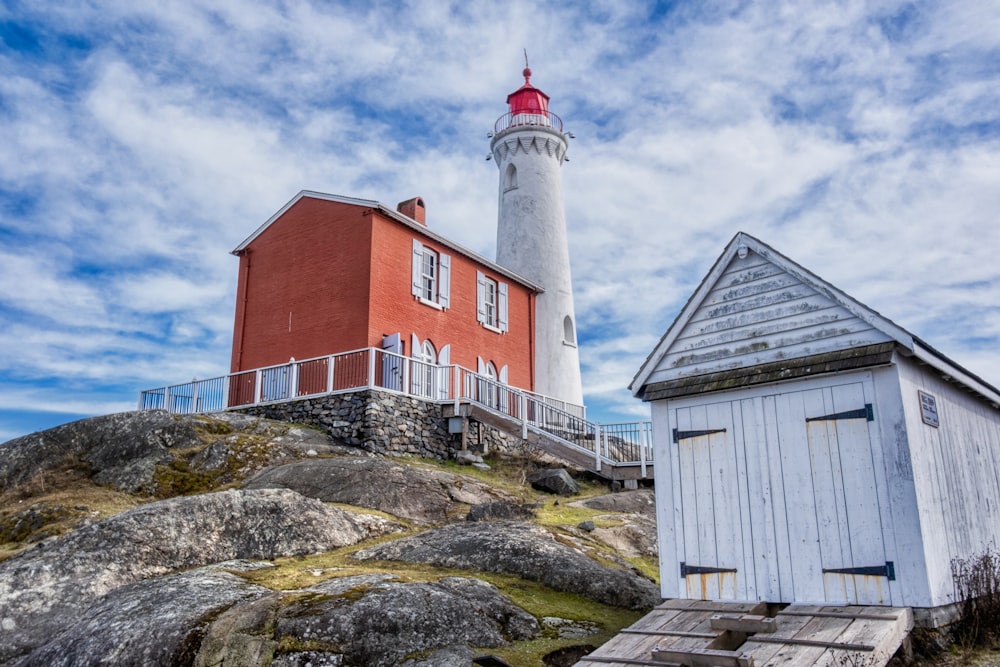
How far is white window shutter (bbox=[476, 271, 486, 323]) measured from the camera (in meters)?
27.7

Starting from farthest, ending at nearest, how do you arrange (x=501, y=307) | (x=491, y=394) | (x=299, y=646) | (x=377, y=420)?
(x=501, y=307), (x=491, y=394), (x=377, y=420), (x=299, y=646)

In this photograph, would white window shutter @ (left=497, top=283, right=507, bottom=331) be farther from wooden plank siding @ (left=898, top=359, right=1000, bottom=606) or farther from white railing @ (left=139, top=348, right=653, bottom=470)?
wooden plank siding @ (left=898, top=359, right=1000, bottom=606)

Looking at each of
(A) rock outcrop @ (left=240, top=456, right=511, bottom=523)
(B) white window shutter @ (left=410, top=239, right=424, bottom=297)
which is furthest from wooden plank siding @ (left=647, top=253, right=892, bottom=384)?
(B) white window shutter @ (left=410, top=239, right=424, bottom=297)

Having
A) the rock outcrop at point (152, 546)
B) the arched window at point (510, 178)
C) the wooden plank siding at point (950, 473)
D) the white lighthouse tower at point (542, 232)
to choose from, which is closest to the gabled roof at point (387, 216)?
the white lighthouse tower at point (542, 232)

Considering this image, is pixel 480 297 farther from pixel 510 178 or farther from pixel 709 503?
pixel 709 503

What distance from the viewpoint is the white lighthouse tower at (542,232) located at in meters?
31.2

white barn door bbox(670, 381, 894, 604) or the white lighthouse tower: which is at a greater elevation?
the white lighthouse tower

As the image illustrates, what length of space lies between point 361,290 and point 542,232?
10.9 meters

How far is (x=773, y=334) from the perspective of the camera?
943 centimetres

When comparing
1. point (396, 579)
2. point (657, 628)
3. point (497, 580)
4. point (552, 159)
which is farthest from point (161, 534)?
point (552, 159)

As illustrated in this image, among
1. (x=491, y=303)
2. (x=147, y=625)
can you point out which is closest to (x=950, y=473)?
(x=147, y=625)

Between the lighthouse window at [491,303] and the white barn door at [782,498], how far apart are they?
734 inches

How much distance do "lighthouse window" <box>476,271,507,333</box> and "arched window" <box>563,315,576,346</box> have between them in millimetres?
3710

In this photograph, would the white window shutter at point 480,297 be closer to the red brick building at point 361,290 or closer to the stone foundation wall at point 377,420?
the red brick building at point 361,290
